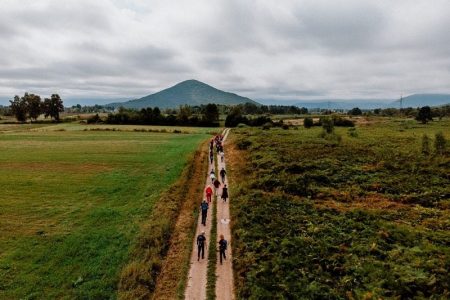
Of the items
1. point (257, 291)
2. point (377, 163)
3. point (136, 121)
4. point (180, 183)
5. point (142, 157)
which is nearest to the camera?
point (257, 291)

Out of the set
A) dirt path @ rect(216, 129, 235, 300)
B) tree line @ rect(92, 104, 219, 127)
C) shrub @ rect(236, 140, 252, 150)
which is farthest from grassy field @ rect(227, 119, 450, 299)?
tree line @ rect(92, 104, 219, 127)

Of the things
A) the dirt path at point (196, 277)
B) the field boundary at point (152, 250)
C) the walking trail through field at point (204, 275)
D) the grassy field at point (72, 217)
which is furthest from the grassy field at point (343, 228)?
the grassy field at point (72, 217)

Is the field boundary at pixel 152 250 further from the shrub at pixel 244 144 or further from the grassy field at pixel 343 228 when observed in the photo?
the shrub at pixel 244 144

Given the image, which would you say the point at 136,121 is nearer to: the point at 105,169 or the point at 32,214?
the point at 105,169

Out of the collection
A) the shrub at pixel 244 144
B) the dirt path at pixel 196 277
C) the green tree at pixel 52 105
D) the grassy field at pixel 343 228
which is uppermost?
the green tree at pixel 52 105

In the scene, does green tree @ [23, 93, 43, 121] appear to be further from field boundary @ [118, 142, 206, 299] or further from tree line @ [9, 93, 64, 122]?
field boundary @ [118, 142, 206, 299]

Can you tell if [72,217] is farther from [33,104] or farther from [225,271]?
[33,104]

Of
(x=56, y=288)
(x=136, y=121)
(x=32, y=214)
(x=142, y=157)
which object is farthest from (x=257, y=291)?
(x=136, y=121)

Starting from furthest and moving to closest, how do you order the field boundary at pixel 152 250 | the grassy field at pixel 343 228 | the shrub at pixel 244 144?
the shrub at pixel 244 144
the field boundary at pixel 152 250
the grassy field at pixel 343 228
